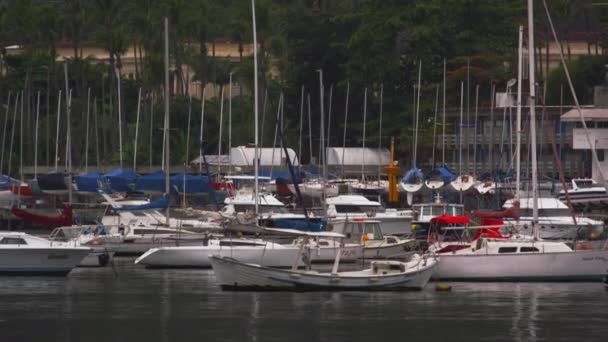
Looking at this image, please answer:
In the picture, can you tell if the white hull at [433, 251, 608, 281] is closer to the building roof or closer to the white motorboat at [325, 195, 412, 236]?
the white motorboat at [325, 195, 412, 236]

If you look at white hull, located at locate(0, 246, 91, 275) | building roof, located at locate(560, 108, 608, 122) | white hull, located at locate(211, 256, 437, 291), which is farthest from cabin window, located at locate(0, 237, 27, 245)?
building roof, located at locate(560, 108, 608, 122)

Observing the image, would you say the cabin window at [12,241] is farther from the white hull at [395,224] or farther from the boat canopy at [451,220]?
the white hull at [395,224]

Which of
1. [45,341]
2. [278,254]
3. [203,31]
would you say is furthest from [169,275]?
[203,31]

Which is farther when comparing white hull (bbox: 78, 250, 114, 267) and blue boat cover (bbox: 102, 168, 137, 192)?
blue boat cover (bbox: 102, 168, 137, 192)

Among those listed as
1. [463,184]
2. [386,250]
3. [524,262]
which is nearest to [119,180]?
[463,184]

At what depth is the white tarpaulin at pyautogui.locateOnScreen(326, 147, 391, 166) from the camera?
117125 millimetres

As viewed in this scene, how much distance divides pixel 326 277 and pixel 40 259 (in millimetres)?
12643

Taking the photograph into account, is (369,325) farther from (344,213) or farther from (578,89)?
(578,89)

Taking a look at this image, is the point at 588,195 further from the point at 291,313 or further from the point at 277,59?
the point at 277,59

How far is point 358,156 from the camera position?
119750mm

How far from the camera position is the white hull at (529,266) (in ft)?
201

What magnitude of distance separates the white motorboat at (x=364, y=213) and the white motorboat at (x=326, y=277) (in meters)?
13.4

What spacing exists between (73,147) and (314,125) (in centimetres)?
1934

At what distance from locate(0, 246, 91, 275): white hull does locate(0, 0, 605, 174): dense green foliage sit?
178ft
